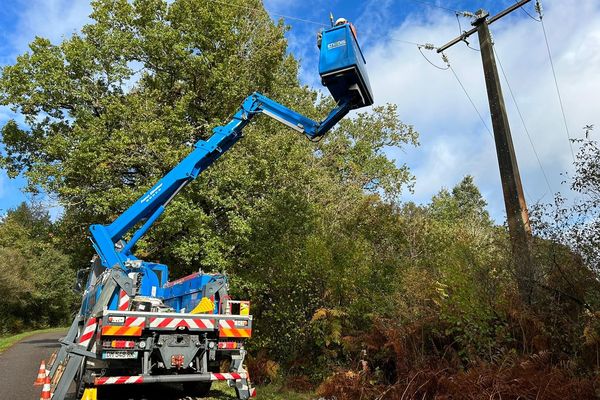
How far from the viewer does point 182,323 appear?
7.57 meters

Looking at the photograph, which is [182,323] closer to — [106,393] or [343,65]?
[106,393]

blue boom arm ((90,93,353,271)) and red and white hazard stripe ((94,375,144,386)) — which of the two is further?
blue boom arm ((90,93,353,271))

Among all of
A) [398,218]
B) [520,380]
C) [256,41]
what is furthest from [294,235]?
[256,41]

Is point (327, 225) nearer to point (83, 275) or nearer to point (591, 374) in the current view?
point (83, 275)

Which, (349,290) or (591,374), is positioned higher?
(349,290)

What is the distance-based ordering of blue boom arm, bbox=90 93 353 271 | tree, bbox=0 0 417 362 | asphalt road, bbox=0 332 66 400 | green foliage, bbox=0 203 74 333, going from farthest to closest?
green foliage, bbox=0 203 74 333, tree, bbox=0 0 417 362, blue boom arm, bbox=90 93 353 271, asphalt road, bbox=0 332 66 400

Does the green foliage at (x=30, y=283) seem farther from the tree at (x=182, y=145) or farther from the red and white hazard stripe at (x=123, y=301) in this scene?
the red and white hazard stripe at (x=123, y=301)

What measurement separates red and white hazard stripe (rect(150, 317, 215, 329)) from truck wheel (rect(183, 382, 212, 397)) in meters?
1.34

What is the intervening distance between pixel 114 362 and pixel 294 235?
729 centimetres

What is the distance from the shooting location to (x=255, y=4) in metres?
21.2

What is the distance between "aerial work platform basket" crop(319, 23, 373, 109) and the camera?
329 inches

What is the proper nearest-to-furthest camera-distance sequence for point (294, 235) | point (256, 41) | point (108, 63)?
1. point (294, 235)
2. point (108, 63)
3. point (256, 41)

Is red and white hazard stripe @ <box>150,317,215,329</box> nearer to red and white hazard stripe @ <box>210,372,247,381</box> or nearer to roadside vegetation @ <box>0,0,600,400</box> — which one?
red and white hazard stripe @ <box>210,372,247,381</box>

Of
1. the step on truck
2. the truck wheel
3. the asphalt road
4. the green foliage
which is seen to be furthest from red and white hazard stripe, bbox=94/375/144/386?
the green foliage
